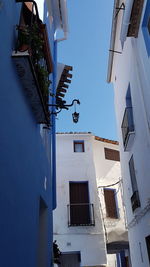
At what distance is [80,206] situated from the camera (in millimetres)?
12992

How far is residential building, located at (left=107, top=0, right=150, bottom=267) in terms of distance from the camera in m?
6.07

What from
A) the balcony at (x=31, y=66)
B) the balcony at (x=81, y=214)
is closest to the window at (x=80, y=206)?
the balcony at (x=81, y=214)

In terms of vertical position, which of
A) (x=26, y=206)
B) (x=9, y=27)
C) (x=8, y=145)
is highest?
(x=9, y=27)

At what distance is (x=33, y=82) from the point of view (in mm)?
3625

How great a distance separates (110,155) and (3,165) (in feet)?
43.5

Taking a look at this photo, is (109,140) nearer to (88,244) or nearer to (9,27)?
(88,244)

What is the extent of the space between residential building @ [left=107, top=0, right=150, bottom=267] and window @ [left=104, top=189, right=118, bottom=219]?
3.99 metres

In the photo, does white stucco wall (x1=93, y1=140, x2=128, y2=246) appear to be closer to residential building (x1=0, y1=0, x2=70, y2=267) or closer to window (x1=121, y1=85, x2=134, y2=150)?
window (x1=121, y1=85, x2=134, y2=150)

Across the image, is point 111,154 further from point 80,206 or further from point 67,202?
point 67,202

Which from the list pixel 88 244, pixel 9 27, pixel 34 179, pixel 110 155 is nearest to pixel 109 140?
pixel 110 155

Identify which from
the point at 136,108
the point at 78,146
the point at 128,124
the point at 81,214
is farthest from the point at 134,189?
the point at 78,146

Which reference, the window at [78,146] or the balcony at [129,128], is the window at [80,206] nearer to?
the window at [78,146]

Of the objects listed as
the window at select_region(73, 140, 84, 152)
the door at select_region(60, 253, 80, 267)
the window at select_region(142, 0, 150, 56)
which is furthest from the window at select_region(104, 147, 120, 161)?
the window at select_region(142, 0, 150, 56)

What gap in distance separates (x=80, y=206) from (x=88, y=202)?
0.46 m
